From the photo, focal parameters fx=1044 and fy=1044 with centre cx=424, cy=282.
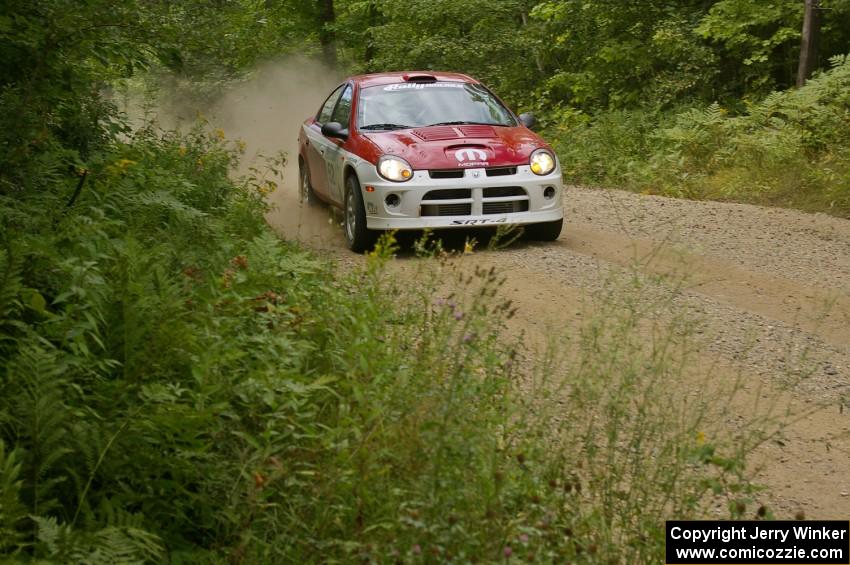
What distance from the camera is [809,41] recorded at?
1788 cm

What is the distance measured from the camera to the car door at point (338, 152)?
463 inches

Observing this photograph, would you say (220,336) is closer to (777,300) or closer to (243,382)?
(243,382)

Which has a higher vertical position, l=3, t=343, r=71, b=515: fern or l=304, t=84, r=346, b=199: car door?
l=304, t=84, r=346, b=199: car door

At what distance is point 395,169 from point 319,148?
100 inches

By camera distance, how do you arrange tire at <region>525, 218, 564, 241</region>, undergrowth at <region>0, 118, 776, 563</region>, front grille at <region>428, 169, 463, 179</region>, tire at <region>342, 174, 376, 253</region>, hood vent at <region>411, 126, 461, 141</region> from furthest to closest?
tire at <region>525, 218, 564, 241</region>, hood vent at <region>411, 126, 461, 141</region>, tire at <region>342, 174, 376, 253</region>, front grille at <region>428, 169, 463, 179</region>, undergrowth at <region>0, 118, 776, 563</region>

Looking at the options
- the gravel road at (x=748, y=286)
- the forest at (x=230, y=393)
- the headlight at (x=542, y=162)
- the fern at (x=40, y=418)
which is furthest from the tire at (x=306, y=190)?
the fern at (x=40, y=418)

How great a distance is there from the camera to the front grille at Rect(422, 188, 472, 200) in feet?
35.3

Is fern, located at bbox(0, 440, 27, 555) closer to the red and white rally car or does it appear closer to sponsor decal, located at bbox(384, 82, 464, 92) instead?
the red and white rally car

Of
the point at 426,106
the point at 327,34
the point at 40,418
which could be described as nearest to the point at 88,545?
the point at 40,418

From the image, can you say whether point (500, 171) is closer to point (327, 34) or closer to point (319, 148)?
point (319, 148)

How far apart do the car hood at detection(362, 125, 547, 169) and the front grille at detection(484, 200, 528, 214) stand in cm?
41

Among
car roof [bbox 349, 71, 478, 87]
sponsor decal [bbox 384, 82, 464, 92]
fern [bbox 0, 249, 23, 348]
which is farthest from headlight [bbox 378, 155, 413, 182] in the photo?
fern [bbox 0, 249, 23, 348]

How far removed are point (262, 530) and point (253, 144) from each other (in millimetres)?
22722

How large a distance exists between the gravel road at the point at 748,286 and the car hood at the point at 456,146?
3.26 ft
